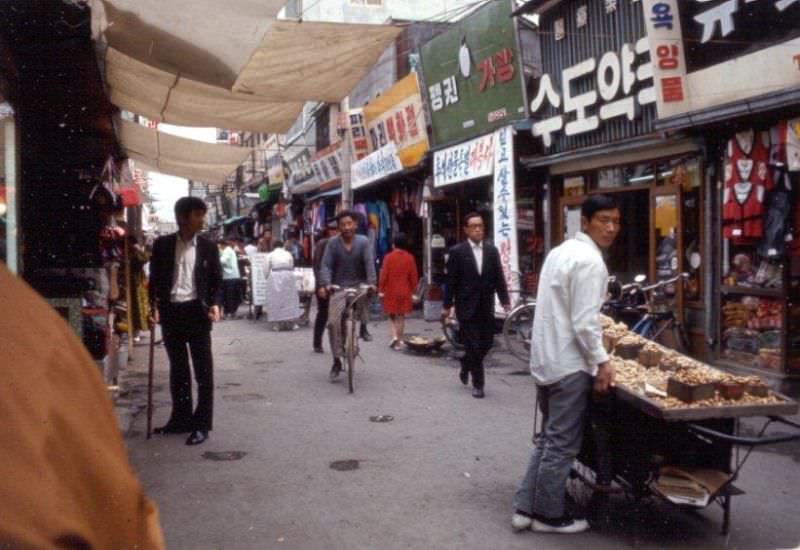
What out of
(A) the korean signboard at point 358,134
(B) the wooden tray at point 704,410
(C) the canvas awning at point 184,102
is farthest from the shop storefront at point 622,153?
(A) the korean signboard at point 358,134

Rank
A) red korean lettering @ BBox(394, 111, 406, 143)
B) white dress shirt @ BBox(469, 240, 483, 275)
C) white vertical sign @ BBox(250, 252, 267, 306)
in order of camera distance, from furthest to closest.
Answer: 1. red korean lettering @ BBox(394, 111, 406, 143)
2. white vertical sign @ BBox(250, 252, 267, 306)
3. white dress shirt @ BBox(469, 240, 483, 275)

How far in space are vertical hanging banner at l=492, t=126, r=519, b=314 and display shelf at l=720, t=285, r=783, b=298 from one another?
4067mm

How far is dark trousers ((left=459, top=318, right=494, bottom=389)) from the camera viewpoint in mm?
8828

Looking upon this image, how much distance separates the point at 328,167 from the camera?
2417 centimetres

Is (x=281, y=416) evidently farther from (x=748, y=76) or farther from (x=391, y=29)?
(x=748, y=76)

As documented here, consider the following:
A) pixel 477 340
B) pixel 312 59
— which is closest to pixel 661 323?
pixel 477 340

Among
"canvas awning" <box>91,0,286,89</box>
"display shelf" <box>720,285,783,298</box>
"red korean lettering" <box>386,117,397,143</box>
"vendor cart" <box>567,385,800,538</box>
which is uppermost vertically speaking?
"red korean lettering" <box>386,117,397,143</box>

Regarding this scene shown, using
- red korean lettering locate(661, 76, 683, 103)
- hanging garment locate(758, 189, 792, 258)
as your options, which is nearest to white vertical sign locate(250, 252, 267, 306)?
red korean lettering locate(661, 76, 683, 103)

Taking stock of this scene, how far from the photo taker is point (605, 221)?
4758mm

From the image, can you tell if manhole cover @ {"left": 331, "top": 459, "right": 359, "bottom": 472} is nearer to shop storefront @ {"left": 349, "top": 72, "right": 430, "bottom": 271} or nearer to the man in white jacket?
the man in white jacket

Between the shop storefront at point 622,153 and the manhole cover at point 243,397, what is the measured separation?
17.9 feet

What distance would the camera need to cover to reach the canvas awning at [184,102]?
6488 mm

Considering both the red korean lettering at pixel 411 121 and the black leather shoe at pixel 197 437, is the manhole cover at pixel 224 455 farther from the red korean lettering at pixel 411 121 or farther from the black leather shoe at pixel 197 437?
the red korean lettering at pixel 411 121

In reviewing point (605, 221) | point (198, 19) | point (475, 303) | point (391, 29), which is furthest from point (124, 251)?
point (605, 221)
